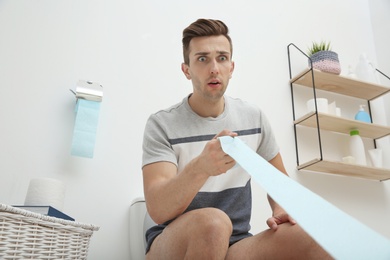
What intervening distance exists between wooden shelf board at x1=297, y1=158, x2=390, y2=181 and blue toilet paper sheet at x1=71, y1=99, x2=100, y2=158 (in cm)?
103

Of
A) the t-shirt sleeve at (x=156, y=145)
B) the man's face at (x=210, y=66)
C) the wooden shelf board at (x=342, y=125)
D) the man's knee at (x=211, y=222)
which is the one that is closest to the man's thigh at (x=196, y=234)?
the man's knee at (x=211, y=222)

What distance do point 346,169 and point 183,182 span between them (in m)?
1.31

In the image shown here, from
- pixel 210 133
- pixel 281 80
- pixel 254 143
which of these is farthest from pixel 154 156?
pixel 281 80

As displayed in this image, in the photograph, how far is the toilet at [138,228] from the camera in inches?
54.6

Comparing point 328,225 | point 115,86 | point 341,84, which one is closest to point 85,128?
point 115,86

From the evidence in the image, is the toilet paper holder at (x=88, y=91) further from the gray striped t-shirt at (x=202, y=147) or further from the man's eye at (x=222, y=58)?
the man's eye at (x=222, y=58)

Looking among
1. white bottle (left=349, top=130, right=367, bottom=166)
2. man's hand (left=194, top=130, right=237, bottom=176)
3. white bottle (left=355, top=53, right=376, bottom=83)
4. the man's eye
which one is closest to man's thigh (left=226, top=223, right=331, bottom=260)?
man's hand (left=194, top=130, right=237, bottom=176)

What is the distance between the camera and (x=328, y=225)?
55 cm

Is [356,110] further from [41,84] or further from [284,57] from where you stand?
[41,84]

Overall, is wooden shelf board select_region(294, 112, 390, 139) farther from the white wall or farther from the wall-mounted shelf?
the white wall

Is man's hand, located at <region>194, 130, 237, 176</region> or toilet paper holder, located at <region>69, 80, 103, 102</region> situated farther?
toilet paper holder, located at <region>69, 80, 103, 102</region>

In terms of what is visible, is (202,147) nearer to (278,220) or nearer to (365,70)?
(278,220)

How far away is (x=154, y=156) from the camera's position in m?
1.10

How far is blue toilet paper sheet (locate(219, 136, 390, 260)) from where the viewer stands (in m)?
0.52
